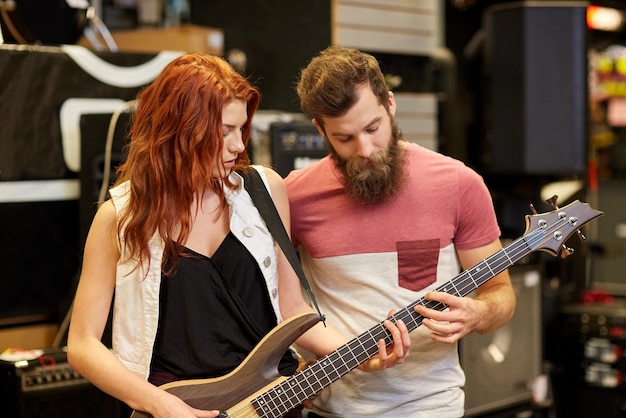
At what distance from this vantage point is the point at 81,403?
315cm

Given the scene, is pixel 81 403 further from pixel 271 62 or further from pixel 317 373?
pixel 271 62

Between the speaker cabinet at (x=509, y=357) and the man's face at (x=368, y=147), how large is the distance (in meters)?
1.76

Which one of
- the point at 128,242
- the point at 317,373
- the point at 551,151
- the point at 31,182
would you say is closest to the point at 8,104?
the point at 31,182

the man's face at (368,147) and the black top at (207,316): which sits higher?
the man's face at (368,147)

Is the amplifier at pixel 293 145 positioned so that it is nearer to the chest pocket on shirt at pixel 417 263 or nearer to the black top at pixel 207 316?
the chest pocket on shirt at pixel 417 263

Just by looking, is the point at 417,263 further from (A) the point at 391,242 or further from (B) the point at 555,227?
(B) the point at 555,227

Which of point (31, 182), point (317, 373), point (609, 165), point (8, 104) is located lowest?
point (609, 165)

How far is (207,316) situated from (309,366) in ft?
0.95

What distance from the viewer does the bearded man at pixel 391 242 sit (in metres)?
2.44

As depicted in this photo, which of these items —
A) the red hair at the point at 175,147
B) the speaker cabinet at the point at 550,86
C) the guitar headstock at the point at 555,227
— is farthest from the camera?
the speaker cabinet at the point at 550,86

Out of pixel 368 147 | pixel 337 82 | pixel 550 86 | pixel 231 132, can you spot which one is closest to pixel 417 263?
pixel 368 147

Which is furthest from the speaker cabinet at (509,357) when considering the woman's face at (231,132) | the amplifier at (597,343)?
the woman's face at (231,132)

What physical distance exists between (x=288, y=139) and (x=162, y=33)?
132cm

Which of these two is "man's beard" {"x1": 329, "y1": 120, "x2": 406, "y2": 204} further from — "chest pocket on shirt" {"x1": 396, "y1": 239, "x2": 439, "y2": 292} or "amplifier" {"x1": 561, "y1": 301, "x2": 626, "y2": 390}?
"amplifier" {"x1": 561, "y1": 301, "x2": 626, "y2": 390}
